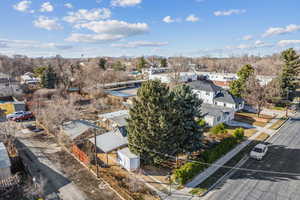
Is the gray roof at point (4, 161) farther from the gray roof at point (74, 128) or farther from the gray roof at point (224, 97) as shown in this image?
the gray roof at point (224, 97)

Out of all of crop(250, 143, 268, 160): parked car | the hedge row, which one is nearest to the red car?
the hedge row

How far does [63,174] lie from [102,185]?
423 centimetres

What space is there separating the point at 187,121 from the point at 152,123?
14.3ft

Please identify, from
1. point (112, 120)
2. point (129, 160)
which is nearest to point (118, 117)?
point (112, 120)

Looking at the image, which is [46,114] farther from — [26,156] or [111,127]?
[111,127]

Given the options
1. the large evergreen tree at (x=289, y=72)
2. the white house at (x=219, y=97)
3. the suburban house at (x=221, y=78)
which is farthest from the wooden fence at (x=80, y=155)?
the suburban house at (x=221, y=78)

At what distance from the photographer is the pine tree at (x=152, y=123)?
1612 cm

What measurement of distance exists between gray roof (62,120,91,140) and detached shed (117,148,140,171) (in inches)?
252

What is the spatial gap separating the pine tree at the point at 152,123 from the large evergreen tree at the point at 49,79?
3953 centimetres

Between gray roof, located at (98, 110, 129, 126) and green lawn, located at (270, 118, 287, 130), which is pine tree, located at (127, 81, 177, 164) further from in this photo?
green lawn, located at (270, 118, 287, 130)

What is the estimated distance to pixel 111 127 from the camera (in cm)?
2583

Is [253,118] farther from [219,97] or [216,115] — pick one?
[216,115]

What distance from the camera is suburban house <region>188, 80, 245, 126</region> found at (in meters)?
29.2

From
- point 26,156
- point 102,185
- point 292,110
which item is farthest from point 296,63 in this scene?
point 26,156
